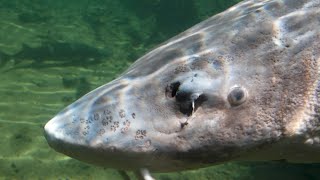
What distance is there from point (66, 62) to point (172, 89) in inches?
415

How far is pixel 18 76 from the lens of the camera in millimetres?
10375

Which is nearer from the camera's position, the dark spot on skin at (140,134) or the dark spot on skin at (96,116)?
the dark spot on skin at (140,134)

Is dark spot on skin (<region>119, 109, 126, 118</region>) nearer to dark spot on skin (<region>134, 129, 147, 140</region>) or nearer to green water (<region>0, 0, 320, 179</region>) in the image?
dark spot on skin (<region>134, 129, 147, 140</region>)

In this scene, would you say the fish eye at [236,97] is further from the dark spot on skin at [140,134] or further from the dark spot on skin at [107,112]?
the dark spot on skin at [107,112]

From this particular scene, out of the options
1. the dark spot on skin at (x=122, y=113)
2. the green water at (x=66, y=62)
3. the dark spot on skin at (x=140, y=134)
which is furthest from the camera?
the green water at (x=66, y=62)

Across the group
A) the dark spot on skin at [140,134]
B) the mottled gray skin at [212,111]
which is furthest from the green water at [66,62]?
the dark spot on skin at [140,134]

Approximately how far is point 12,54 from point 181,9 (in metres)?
8.10

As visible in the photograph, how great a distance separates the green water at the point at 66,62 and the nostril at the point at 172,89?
299 centimetres

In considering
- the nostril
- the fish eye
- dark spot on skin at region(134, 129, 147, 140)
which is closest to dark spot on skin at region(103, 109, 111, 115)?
dark spot on skin at region(134, 129, 147, 140)

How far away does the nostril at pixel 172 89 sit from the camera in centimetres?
243

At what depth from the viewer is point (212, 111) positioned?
7.71ft

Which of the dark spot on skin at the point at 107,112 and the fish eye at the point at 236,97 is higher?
the fish eye at the point at 236,97

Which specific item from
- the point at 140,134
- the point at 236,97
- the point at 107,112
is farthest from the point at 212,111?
the point at 107,112

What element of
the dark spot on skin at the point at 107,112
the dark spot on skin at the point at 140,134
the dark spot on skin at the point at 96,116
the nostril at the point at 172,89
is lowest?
the dark spot on skin at the point at 96,116
